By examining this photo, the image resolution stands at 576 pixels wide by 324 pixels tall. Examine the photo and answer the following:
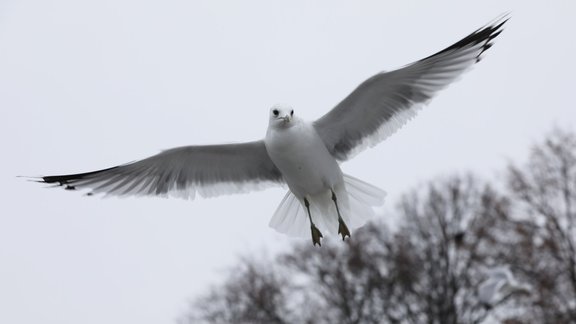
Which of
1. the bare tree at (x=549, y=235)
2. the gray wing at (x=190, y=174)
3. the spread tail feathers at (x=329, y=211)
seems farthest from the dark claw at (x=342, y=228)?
→ the bare tree at (x=549, y=235)

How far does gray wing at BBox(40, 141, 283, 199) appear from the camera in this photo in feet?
32.4

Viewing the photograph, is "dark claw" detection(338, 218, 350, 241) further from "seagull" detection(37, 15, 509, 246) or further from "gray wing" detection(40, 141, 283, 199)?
"gray wing" detection(40, 141, 283, 199)

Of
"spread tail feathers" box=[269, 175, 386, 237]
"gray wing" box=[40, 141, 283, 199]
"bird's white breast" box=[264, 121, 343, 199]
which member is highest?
"gray wing" box=[40, 141, 283, 199]

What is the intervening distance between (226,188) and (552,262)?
2007cm

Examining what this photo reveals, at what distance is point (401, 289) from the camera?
30875mm

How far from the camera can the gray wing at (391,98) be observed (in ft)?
29.8

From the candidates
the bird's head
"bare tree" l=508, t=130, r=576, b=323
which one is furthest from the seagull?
"bare tree" l=508, t=130, r=576, b=323

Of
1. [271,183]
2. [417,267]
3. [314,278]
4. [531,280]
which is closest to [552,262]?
[531,280]

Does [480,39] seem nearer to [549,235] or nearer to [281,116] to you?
[281,116]

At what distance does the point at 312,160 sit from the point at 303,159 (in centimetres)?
10

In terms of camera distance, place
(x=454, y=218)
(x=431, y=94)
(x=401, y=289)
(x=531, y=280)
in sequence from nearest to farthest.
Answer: (x=431, y=94) < (x=531, y=280) < (x=401, y=289) < (x=454, y=218)

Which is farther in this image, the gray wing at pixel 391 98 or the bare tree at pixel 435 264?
the bare tree at pixel 435 264

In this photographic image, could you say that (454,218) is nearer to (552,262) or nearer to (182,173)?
(552,262)

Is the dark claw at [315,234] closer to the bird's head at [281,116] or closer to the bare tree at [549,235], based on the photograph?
the bird's head at [281,116]
